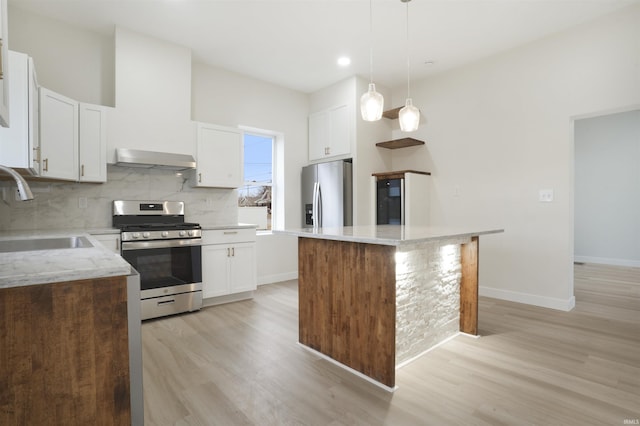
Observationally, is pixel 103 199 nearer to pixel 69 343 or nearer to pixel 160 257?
pixel 160 257

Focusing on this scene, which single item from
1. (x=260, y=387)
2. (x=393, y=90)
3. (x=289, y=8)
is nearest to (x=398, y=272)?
(x=260, y=387)

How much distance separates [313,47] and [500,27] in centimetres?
195

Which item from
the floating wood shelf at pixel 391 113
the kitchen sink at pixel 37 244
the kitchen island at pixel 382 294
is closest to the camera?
the kitchen island at pixel 382 294

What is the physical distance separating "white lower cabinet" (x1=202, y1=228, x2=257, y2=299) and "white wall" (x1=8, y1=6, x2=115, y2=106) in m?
1.82

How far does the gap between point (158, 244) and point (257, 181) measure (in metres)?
1.92

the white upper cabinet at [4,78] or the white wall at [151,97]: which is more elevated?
the white wall at [151,97]

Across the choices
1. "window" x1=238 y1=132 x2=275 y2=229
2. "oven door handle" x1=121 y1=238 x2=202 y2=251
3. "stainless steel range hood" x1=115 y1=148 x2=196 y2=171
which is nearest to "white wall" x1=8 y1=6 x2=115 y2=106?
"stainless steel range hood" x1=115 y1=148 x2=196 y2=171

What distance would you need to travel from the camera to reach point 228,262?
3.73 meters

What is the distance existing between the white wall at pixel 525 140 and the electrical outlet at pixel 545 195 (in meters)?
0.05

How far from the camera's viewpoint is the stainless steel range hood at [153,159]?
3182 mm

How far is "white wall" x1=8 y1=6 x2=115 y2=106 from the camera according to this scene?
3035 mm

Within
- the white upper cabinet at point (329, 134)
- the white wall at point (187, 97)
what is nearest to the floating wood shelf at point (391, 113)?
the white upper cabinet at point (329, 134)

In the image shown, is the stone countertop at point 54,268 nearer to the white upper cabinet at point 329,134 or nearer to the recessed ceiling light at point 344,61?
the recessed ceiling light at point 344,61

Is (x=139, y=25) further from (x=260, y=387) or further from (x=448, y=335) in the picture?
(x=448, y=335)
